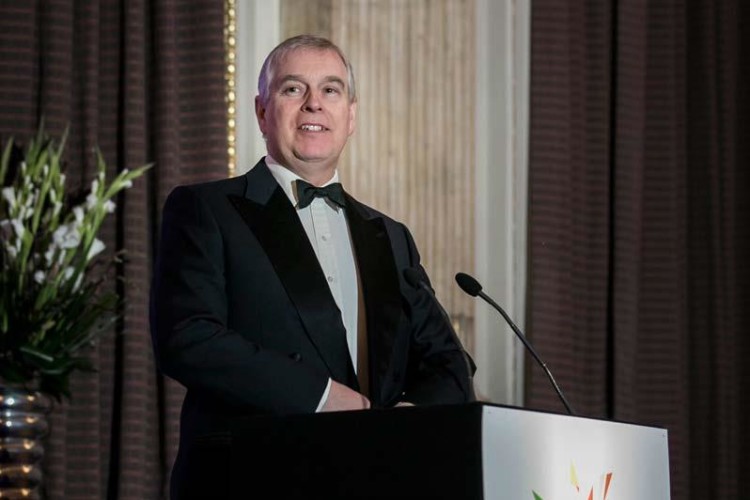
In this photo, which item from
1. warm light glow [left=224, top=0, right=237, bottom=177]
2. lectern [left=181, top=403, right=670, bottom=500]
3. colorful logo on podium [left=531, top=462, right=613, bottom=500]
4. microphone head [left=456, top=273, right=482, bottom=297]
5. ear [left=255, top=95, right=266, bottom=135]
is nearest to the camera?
lectern [left=181, top=403, right=670, bottom=500]

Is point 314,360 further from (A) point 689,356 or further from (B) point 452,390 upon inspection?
(A) point 689,356

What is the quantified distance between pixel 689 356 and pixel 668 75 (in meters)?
0.97

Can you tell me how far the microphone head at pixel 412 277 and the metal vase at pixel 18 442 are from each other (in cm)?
86

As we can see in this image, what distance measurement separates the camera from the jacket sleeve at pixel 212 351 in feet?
8.54

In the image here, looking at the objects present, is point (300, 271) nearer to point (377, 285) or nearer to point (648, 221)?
point (377, 285)

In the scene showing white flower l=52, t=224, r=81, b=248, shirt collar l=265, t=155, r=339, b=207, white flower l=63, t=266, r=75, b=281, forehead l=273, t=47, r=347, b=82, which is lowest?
white flower l=63, t=266, r=75, b=281

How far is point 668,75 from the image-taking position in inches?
192

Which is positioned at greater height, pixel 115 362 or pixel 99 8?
pixel 99 8

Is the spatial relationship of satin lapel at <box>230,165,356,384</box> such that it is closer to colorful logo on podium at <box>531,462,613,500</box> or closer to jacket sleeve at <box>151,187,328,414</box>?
jacket sleeve at <box>151,187,328,414</box>

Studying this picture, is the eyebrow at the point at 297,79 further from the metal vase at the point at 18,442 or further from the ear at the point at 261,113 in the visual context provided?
the metal vase at the point at 18,442

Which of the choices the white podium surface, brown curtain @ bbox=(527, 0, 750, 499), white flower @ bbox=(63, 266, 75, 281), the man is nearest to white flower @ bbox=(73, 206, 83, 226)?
white flower @ bbox=(63, 266, 75, 281)

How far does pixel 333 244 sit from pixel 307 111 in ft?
0.95

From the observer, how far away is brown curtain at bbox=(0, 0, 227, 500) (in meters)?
4.32

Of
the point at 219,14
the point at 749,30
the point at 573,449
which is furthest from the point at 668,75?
the point at 573,449
